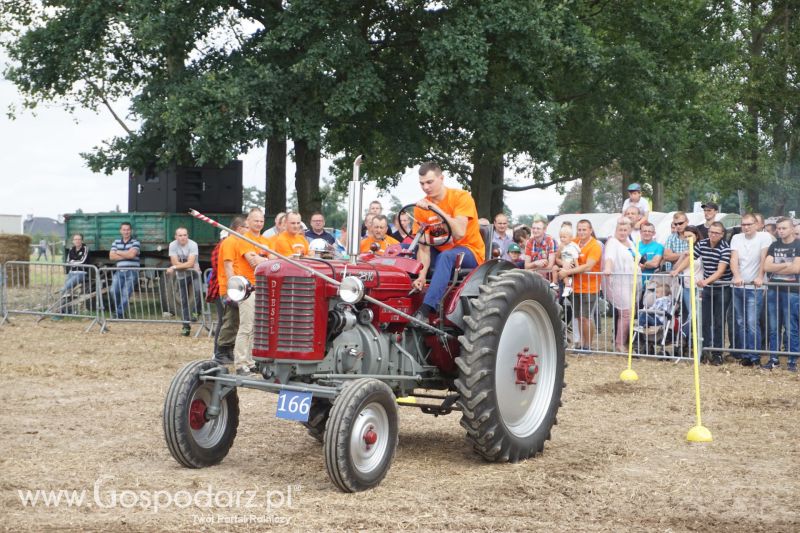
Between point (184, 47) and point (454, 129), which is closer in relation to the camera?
point (184, 47)

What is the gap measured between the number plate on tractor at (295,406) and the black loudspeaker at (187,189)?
15.6 m

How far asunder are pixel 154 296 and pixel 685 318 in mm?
8102

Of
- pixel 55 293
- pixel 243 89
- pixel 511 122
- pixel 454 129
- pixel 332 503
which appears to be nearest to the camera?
pixel 332 503

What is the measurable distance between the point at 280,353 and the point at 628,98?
1831 centimetres

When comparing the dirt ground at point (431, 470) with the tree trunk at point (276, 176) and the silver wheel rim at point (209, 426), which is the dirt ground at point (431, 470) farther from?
the tree trunk at point (276, 176)

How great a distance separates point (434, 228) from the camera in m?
6.84

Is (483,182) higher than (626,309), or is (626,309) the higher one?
(483,182)

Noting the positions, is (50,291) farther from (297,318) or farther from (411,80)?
(297,318)

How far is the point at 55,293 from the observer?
55.1 ft

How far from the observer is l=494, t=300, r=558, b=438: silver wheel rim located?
6906 mm

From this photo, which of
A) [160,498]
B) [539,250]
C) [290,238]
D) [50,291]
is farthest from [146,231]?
[160,498]

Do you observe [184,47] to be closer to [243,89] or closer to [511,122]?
[243,89]

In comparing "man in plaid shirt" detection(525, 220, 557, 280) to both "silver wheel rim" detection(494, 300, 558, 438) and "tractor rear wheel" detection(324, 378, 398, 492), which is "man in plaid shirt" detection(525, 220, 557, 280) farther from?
"tractor rear wheel" detection(324, 378, 398, 492)

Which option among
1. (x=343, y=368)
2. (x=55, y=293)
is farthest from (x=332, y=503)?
(x=55, y=293)
